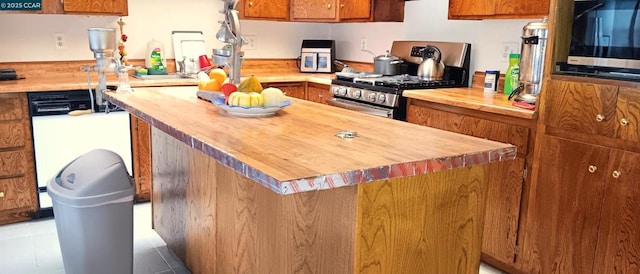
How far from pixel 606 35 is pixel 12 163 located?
3208 mm

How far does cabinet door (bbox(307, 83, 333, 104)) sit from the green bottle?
4.38ft

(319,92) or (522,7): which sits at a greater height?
(522,7)

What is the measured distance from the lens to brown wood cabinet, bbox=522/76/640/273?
7.16ft

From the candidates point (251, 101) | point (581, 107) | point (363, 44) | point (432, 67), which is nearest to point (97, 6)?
point (251, 101)

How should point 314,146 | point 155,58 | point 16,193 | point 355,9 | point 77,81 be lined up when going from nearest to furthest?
point 314,146, point 16,193, point 77,81, point 155,58, point 355,9

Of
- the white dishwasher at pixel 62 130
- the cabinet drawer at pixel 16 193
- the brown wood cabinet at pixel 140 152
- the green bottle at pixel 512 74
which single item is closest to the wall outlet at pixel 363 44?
the green bottle at pixel 512 74

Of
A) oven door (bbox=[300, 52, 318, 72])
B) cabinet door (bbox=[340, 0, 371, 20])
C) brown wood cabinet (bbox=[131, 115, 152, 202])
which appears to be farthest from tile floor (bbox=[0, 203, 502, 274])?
cabinet door (bbox=[340, 0, 371, 20])

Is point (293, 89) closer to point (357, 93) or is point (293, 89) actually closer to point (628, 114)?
point (357, 93)

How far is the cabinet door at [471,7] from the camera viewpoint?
312cm

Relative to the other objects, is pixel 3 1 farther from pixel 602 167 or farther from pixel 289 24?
pixel 602 167

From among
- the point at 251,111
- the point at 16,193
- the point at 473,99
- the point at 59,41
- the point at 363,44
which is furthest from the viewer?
the point at 363,44

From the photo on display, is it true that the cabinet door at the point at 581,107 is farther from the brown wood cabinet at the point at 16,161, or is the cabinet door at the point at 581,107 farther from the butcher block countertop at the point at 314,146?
the brown wood cabinet at the point at 16,161

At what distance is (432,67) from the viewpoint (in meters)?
3.69

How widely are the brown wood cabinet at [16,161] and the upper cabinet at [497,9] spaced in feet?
8.61
